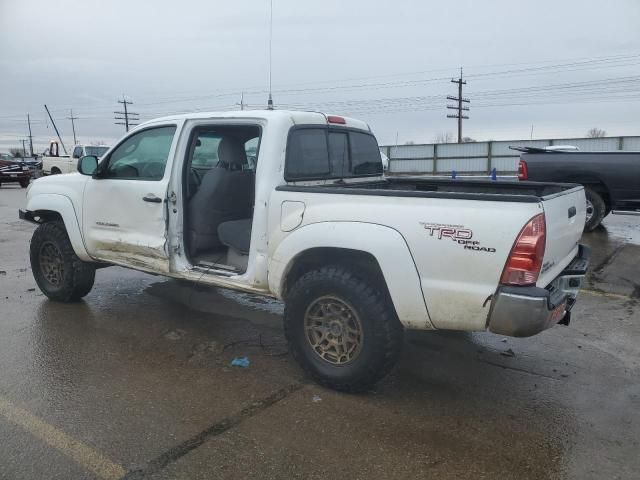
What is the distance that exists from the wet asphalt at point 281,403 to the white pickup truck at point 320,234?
0.45m

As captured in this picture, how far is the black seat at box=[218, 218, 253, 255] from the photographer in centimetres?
453

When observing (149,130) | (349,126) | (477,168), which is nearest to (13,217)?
(149,130)

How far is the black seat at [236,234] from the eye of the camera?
4527 mm

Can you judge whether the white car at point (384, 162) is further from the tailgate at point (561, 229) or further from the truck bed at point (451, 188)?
the tailgate at point (561, 229)

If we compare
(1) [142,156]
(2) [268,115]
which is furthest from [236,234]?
(1) [142,156]

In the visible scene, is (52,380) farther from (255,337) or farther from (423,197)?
(423,197)

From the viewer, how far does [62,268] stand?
220 inches

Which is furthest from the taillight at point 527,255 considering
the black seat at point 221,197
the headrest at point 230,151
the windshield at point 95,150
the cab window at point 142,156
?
the windshield at point 95,150

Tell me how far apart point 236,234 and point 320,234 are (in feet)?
4.29

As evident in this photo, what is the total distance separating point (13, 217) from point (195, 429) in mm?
12534

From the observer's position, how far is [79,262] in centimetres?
554

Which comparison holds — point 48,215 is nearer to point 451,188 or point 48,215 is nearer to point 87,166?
point 87,166

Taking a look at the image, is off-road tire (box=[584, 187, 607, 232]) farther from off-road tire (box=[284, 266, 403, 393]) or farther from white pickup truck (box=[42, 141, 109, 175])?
white pickup truck (box=[42, 141, 109, 175])

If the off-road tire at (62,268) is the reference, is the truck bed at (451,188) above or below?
above
